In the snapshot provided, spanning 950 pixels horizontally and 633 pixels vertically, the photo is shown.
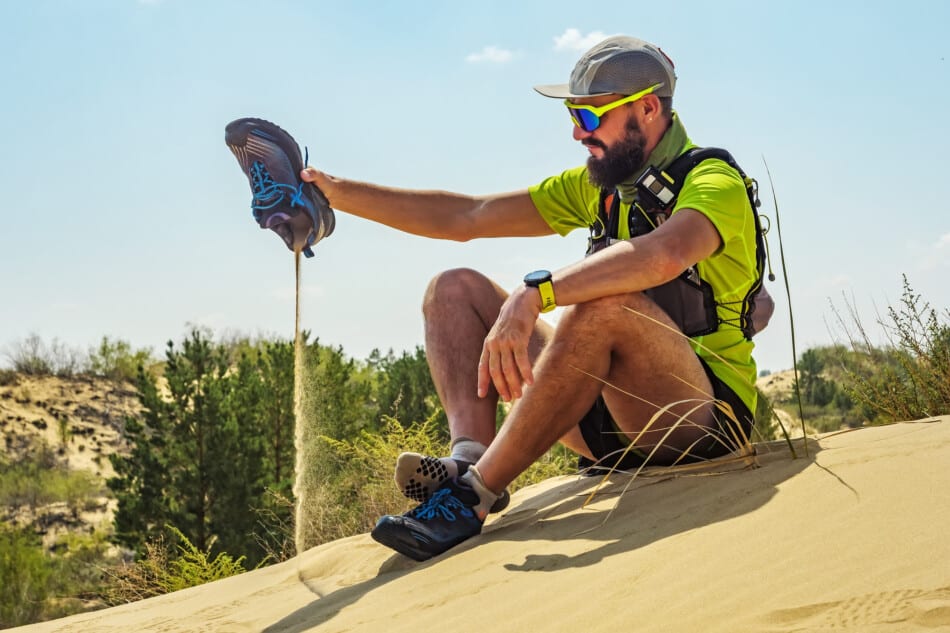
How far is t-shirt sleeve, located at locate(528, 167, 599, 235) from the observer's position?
3.91 m

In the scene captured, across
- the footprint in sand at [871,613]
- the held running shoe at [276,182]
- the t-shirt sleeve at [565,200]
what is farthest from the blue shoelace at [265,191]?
the footprint in sand at [871,613]

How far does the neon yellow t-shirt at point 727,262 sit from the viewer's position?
305 cm

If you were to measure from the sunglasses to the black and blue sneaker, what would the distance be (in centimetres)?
124

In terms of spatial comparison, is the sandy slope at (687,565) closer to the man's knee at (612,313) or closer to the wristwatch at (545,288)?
the man's knee at (612,313)

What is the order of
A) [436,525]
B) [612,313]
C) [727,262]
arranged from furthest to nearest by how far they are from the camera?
[727,262], [436,525], [612,313]

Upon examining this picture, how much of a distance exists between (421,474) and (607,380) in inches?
26.3

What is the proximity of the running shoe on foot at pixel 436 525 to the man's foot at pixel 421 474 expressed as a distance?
3.7 inches

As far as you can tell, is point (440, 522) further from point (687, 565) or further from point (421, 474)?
point (687, 565)

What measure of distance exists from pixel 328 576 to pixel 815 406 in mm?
17280

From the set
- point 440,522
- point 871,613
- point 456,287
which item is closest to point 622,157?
point 456,287

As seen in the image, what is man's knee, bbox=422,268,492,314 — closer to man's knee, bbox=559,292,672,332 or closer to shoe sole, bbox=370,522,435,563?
man's knee, bbox=559,292,672,332

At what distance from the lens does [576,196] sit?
395cm

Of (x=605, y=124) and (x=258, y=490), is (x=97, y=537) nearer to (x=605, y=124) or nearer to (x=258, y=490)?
(x=258, y=490)

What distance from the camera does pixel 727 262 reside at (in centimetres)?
328
